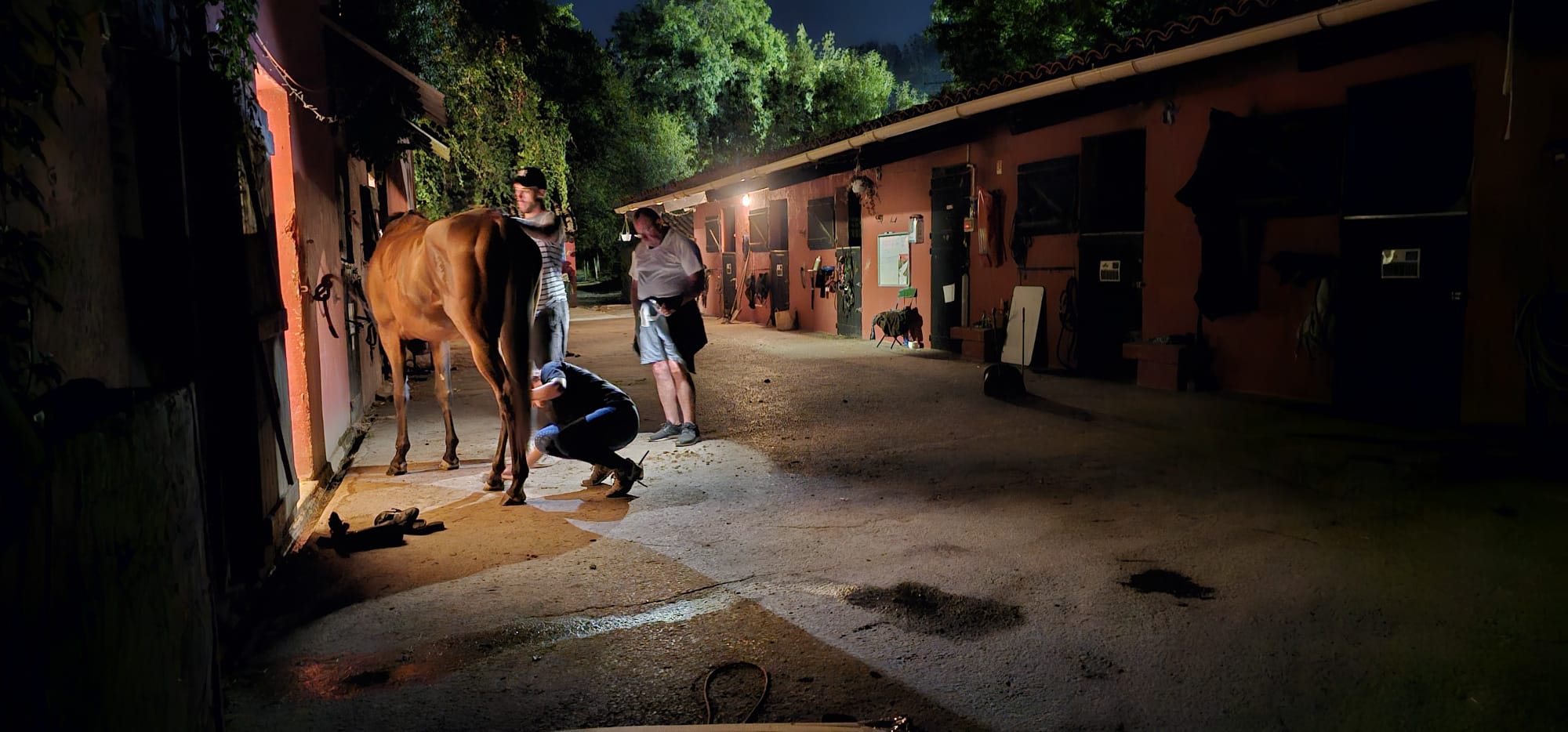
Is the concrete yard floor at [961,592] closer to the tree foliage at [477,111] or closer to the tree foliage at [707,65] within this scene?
the tree foliage at [477,111]

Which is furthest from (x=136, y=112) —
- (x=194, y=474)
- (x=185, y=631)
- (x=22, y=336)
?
(x=185, y=631)

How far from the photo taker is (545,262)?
598 cm

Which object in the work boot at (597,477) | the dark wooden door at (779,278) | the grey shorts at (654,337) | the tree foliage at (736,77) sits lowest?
the work boot at (597,477)

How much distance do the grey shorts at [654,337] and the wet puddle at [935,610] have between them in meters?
3.55

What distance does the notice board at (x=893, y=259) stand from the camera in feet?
47.0

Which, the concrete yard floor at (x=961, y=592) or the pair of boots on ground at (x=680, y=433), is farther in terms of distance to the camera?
the pair of boots on ground at (x=680, y=433)

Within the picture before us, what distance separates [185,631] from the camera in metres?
1.63

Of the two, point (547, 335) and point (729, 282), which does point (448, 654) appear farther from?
point (729, 282)

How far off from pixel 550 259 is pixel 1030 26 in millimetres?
18409

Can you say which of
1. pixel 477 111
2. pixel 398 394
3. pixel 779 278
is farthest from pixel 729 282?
pixel 398 394

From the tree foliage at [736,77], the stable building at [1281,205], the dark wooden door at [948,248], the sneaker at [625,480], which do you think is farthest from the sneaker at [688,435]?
the tree foliage at [736,77]

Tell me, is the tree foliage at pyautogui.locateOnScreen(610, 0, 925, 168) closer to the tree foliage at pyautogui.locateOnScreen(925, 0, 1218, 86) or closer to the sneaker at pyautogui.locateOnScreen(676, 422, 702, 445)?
the tree foliage at pyautogui.locateOnScreen(925, 0, 1218, 86)

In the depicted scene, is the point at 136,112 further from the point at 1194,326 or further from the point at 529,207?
the point at 1194,326

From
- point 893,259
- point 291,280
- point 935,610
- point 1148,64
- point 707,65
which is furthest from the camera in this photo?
point 707,65
